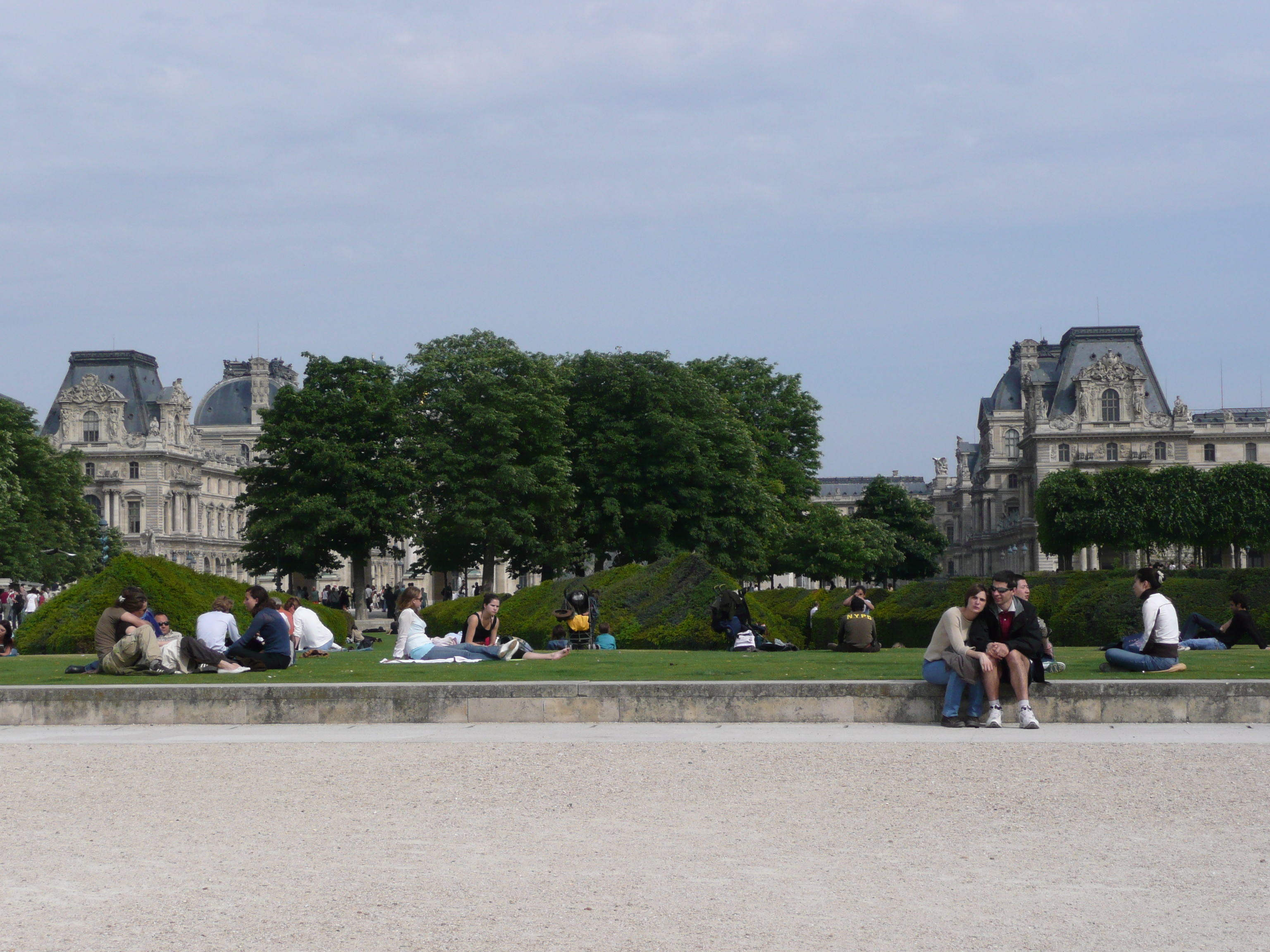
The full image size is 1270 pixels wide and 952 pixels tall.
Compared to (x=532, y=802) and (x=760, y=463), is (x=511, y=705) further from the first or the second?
(x=760, y=463)

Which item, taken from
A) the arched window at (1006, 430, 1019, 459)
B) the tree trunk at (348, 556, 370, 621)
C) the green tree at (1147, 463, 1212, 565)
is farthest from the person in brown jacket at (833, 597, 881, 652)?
the arched window at (1006, 430, 1019, 459)

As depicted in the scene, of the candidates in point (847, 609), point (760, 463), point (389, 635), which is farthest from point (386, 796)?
point (760, 463)

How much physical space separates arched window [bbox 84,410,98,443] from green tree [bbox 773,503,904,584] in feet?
236

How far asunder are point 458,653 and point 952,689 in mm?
7414

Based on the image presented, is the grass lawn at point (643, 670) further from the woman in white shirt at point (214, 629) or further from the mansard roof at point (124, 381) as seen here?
the mansard roof at point (124, 381)

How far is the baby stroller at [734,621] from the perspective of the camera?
24531mm

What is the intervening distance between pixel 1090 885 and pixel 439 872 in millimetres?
3224

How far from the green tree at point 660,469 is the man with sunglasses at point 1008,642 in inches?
1448

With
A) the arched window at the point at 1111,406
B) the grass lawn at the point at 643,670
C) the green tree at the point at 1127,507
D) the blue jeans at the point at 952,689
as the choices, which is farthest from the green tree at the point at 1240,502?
the blue jeans at the point at 952,689

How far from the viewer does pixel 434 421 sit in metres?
52.7

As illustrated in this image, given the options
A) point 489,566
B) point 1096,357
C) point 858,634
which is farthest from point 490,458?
point 1096,357

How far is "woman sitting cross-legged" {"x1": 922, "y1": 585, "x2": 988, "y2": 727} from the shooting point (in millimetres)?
13547

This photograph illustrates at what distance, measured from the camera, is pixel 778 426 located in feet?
220

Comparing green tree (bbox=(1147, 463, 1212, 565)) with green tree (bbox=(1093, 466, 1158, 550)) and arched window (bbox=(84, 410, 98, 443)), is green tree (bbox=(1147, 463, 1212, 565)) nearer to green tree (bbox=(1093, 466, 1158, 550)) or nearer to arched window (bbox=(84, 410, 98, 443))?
green tree (bbox=(1093, 466, 1158, 550))
